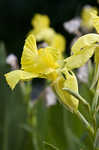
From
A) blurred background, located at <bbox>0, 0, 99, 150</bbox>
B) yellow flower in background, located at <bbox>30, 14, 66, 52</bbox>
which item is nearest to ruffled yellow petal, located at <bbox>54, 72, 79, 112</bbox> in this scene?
blurred background, located at <bbox>0, 0, 99, 150</bbox>

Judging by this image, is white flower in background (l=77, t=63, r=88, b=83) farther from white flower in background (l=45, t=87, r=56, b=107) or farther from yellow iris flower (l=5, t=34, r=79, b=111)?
yellow iris flower (l=5, t=34, r=79, b=111)

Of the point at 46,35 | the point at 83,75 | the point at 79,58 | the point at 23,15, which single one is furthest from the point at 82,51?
the point at 23,15

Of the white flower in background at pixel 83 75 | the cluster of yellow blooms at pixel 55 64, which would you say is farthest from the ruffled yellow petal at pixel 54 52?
the white flower in background at pixel 83 75

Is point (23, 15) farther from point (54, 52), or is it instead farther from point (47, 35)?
point (54, 52)

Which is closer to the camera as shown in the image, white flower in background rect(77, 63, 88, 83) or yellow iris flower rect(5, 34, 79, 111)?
yellow iris flower rect(5, 34, 79, 111)

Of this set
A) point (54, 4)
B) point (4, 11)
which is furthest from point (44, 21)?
point (4, 11)

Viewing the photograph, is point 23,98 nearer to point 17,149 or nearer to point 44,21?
point 17,149
